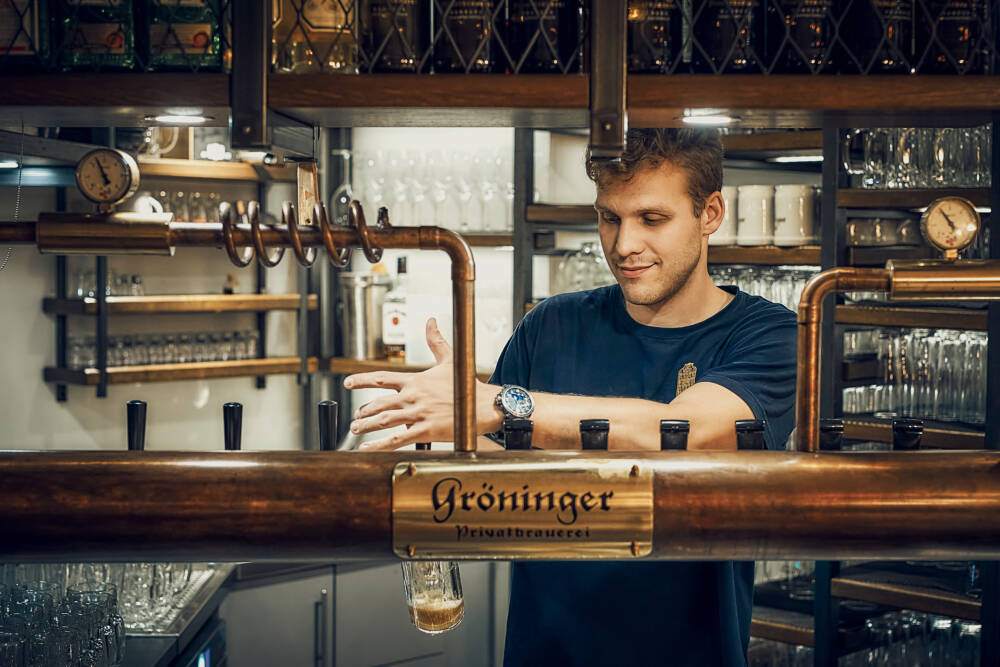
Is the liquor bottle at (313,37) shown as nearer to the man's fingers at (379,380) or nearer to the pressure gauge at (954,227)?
the man's fingers at (379,380)

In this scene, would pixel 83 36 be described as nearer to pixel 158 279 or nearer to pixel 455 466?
pixel 455 466

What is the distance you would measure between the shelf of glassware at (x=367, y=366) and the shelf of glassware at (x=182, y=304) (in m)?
0.25

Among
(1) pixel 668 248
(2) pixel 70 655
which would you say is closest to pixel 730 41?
(1) pixel 668 248

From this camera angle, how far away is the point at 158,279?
394cm

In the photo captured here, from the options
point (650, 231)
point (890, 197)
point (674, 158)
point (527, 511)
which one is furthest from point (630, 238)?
point (890, 197)

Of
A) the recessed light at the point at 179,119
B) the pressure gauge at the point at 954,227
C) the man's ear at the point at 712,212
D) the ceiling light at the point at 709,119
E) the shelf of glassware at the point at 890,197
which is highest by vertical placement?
the shelf of glassware at the point at 890,197

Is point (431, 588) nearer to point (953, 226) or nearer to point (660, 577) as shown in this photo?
point (660, 577)

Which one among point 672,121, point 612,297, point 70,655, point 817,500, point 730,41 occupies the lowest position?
point 70,655

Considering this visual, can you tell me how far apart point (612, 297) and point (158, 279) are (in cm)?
259

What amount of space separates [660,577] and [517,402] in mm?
510

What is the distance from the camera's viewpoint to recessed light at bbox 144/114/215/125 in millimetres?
1357

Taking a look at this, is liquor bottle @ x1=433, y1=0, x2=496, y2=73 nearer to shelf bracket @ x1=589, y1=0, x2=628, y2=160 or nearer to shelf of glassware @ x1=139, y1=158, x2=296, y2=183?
shelf bracket @ x1=589, y1=0, x2=628, y2=160

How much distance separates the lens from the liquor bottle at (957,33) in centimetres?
134

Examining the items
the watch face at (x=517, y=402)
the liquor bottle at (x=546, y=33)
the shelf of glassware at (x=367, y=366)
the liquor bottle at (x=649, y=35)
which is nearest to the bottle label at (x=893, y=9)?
the liquor bottle at (x=649, y=35)
